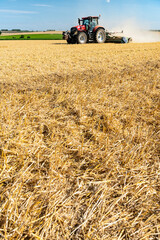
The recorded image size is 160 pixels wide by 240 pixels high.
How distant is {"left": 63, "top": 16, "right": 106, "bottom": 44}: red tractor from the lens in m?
18.0

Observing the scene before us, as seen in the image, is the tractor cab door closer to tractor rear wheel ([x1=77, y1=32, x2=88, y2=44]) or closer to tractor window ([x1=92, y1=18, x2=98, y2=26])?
tractor window ([x1=92, y1=18, x2=98, y2=26])

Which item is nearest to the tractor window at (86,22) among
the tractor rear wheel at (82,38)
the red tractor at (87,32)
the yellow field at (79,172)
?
the red tractor at (87,32)

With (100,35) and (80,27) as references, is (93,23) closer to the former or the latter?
(80,27)

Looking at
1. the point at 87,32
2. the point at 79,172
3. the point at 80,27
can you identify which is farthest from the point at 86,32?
the point at 79,172

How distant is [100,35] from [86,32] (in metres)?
1.79

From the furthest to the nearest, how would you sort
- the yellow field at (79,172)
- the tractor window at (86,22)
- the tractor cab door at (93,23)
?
the tractor cab door at (93,23) → the tractor window at (86,22) → the yellow field at (79,172)

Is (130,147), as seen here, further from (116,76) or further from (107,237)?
(116,76)

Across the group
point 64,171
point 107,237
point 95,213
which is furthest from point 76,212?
point 64,171

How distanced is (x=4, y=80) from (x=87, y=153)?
404 centimetres

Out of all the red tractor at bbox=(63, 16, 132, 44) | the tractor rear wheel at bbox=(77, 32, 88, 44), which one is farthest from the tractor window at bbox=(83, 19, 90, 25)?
the tractor rear wheel at bbox=(77, 32, 88, 44)

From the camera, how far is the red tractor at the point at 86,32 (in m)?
18.0

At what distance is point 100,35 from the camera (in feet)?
63.5

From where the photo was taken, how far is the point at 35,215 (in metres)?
1.31

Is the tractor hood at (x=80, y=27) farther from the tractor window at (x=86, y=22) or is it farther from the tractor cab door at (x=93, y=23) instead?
the tractor cab door at (x=93, y=23)
